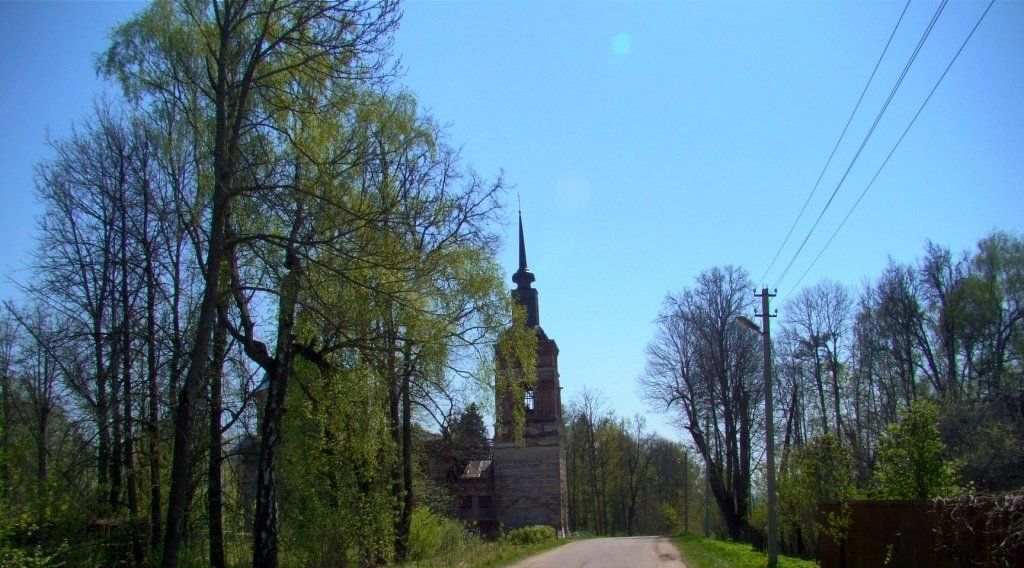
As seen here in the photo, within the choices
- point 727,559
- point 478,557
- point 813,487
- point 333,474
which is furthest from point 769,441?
point 333,474

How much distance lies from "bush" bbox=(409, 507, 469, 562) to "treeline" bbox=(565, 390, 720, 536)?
3622 cm

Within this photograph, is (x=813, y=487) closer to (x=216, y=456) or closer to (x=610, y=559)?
(x=610, y=559)

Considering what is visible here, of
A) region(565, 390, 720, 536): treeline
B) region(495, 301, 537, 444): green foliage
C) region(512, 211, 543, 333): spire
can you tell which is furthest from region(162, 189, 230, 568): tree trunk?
region(565, 390, 720, 536): treeline

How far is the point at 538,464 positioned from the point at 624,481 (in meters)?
29.7

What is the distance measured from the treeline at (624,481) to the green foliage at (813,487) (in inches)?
1239

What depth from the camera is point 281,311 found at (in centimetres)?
1148

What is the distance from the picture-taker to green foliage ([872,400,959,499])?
12.2 metres

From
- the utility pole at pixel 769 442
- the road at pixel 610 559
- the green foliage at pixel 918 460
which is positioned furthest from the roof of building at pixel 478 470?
the green foliage at pixel 918 460

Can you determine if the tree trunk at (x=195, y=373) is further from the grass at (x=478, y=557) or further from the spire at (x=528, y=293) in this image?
the spire at (x=528, y=293)

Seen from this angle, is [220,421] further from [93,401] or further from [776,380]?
[776,380]

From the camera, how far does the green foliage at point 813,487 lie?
581 inches

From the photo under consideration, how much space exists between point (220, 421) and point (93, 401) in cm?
240

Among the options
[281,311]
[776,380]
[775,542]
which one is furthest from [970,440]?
[281,311]

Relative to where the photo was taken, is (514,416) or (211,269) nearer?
(211,269)
